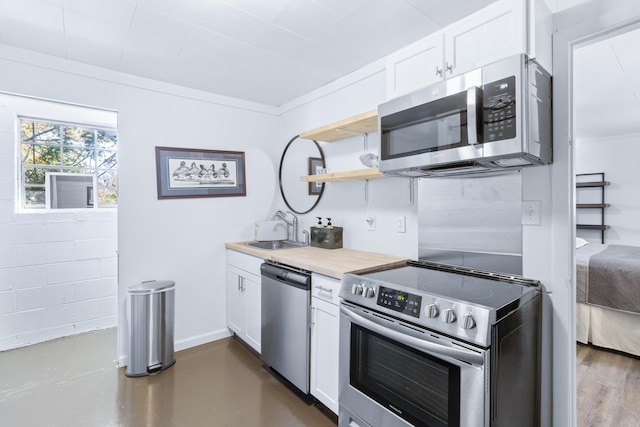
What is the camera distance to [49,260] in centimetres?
306

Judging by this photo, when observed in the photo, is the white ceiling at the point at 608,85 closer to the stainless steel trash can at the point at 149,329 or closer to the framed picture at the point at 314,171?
the framed picture at the point at 314,171

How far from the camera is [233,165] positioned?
3.32m

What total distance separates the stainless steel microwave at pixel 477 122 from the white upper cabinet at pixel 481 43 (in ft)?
0.33

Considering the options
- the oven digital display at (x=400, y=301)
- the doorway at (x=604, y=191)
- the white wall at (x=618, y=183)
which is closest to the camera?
the oven digital display at (x=400, y=301)

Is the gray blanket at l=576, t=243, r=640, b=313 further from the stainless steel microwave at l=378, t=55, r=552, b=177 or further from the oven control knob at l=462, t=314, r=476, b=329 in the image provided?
the oven control knob at l=462, t=314, r=476, b=329

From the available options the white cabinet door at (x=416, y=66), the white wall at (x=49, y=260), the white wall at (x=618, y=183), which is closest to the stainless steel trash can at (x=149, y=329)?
the white wall at (x=49, y=260)

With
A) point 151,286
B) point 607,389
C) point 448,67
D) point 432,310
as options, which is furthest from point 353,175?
point 607,389

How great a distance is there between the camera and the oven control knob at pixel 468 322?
1203 millimetres

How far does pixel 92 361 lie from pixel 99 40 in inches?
100

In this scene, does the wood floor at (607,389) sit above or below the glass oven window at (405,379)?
below

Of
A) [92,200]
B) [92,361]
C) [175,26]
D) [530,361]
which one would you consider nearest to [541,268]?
[530,361]

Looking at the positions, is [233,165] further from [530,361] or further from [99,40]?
[530,361]

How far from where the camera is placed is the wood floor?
1974mm

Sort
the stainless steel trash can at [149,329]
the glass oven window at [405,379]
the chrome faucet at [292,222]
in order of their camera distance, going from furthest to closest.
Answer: the chrome faucet at [292,222], the stainless steel trash can at [149,329], the glass oven window at [405,379]
